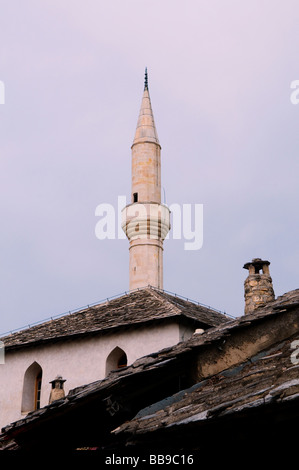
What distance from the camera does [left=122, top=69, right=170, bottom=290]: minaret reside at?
1108 inches

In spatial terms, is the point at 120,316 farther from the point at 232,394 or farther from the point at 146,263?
the point at 232,394

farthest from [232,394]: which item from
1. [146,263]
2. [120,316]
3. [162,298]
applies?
[146,263]

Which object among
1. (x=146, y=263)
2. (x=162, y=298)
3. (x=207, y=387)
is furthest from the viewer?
(x=146, y=263)

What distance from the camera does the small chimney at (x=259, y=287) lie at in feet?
49.2

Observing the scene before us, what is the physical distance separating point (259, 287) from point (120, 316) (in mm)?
6312

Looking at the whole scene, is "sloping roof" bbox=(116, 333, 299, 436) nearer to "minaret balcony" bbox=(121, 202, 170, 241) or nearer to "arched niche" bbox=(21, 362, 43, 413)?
"arched niche" bbox=(21, 362, 43, 413)

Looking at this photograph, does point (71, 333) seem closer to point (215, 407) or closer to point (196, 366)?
point (196, 366)

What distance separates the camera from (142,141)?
3061 cm

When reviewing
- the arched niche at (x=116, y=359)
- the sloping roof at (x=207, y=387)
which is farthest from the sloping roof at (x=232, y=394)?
the arched niche at (x=116, y=359)

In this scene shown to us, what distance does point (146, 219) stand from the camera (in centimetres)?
2847

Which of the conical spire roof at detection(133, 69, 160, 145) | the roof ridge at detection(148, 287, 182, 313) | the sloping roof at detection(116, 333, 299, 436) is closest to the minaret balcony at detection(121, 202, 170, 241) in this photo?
the conical spire roof at detection(133, 69, 160, 145)

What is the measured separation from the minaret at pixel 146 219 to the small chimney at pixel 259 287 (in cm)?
1257

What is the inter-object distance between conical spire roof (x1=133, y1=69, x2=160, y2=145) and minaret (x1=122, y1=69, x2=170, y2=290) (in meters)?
0.18

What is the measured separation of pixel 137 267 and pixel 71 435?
19.0 metres
